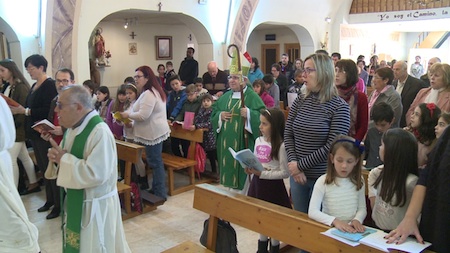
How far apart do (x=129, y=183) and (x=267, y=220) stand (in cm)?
251

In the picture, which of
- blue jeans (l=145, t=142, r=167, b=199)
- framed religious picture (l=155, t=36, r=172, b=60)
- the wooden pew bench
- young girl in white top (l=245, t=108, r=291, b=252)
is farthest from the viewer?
framed religious picture (l=155, t=36, r=172, b=60)

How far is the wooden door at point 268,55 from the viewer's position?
15.2 m

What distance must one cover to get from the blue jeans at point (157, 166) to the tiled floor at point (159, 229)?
0.59 feet

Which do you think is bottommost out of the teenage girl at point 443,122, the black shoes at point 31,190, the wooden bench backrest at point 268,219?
the black shoes at point 31,190

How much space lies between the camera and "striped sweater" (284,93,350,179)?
2619mm

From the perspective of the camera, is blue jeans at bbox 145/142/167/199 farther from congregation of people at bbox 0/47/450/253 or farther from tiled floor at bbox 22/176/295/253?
congregation of people at bbox 0/47/450/253

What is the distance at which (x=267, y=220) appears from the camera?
242cm

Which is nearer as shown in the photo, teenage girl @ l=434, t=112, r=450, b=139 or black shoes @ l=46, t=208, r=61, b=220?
teenage girl @ l=434, t=112, r=450, b=139

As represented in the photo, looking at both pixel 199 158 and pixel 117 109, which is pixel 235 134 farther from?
pixel 117 109

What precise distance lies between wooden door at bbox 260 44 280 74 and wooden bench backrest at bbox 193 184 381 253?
42.2ft

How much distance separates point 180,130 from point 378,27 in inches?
506

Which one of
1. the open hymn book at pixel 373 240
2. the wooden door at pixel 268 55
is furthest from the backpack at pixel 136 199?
the wooden door at pixel 268 55

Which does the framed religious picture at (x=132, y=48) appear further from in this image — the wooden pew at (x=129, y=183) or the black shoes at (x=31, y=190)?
the wooden pew at (x=129, y=183)

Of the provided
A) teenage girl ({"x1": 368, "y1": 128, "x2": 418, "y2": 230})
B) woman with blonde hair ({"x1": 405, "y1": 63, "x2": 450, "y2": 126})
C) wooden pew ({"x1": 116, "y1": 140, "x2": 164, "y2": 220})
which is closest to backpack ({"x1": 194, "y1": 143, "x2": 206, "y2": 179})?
wooden pew ({"x1": 116, "y1": 140, "x2": 164, "y2": 220})
